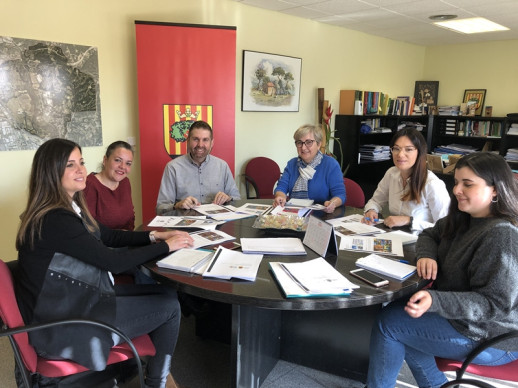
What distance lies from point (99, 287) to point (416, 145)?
1868 mm

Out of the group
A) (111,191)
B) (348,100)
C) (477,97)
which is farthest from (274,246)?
(477,97)

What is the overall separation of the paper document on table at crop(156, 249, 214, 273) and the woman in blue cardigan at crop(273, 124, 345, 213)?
1.15 m

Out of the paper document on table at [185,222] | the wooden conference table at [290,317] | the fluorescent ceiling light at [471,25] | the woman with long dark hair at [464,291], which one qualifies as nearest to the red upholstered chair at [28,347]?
the wooden conference table at [290,317]

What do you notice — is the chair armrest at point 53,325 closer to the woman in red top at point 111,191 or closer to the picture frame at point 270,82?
the woman in red top at point 111,191

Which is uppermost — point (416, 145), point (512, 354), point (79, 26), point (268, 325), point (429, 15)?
point (429, 15)

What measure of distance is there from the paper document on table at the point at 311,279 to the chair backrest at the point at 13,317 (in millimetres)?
887

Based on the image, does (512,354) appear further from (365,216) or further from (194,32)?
(194,32)

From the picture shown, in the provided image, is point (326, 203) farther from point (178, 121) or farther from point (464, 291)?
point (178, 121)

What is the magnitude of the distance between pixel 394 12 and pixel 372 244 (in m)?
3.41

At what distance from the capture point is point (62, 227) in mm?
1441

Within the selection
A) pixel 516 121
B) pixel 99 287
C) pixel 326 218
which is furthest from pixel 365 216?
pixel 516 121

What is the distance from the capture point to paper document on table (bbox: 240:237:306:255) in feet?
5.70

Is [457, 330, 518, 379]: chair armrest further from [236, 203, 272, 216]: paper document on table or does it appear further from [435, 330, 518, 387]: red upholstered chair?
[236, 203, 272, 216]: paper document on table

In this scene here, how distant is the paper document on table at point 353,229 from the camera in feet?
6.77
